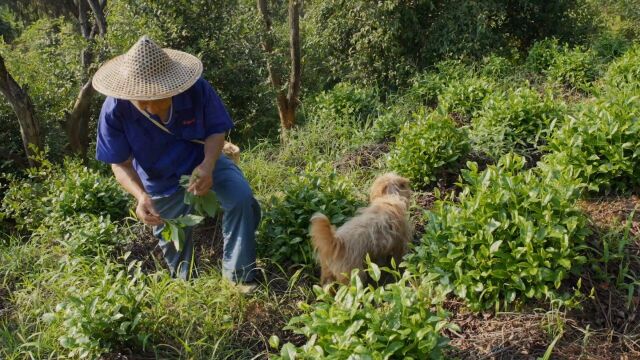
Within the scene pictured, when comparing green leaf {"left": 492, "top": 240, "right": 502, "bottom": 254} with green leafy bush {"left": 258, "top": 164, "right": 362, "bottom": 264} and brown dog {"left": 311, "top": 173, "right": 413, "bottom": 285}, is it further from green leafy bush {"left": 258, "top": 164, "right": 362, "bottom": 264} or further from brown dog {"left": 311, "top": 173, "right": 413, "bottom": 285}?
green leafy bush {"left": 258, "top": 164, "right": 362, "bottom": 264}

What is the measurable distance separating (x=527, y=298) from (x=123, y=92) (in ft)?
7.98

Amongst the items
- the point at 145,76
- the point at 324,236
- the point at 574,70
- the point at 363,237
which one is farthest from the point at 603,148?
the point at 574,70

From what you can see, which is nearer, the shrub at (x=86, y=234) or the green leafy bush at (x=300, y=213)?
the green leafy bush at (x=300, y=213)

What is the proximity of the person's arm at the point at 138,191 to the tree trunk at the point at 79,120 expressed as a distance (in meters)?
2.90

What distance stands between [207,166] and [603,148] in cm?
245

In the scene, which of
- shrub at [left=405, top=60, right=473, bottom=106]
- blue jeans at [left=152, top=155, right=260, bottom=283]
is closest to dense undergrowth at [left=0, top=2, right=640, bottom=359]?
blue jeans at [left=152, top=155, right=260, bottom=283]

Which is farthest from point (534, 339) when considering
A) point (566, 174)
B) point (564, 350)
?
point (566, 174)

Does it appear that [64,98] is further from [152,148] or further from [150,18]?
[152,148]

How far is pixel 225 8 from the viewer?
278 inches

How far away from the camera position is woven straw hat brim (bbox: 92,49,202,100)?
9.61ft

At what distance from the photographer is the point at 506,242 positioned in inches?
103

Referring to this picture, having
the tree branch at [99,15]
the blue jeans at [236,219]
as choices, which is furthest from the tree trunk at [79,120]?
the blue jeans at [236,219]

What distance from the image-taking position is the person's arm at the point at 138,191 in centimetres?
308

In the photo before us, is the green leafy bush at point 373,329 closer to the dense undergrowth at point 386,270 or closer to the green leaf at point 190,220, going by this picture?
the dense undergrowth at point 386,270
